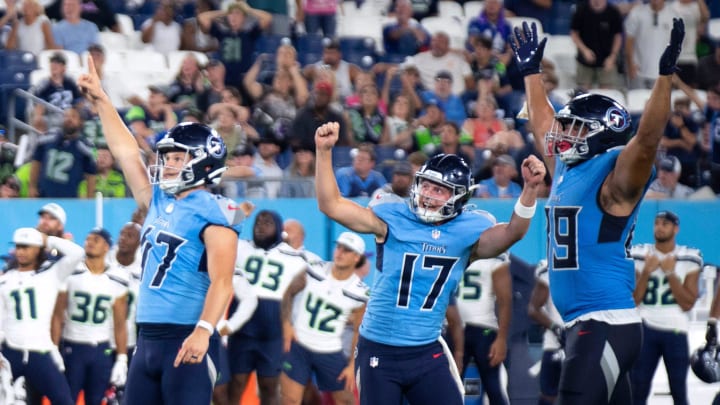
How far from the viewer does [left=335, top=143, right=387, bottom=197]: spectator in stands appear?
11.1 m

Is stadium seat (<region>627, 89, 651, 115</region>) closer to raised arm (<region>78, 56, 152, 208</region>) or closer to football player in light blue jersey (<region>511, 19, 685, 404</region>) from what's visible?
football player in light blue jersey (<region>511, 19, 685, 404</region>)

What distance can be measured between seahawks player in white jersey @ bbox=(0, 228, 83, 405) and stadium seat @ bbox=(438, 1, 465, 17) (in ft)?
21.7

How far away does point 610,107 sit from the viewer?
21.6 ft

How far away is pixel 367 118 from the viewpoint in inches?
495

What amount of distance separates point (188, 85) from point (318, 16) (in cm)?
226

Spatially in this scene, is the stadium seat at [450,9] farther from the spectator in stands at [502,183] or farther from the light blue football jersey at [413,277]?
the light blue football jersey at [413,277]

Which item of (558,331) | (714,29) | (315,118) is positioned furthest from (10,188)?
(714,29)

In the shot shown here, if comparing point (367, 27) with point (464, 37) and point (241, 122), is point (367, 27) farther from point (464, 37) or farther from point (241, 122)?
point (241, 122)

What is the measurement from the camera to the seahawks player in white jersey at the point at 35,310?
9.80 metres

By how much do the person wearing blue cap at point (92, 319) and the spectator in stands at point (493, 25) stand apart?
5457mm

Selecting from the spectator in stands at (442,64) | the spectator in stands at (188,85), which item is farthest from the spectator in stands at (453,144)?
the spectator in stands at (188,85)

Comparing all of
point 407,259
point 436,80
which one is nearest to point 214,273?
point 407,259

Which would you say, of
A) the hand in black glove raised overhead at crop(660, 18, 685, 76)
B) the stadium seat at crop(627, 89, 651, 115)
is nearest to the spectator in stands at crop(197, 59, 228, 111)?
the stadium seat at crop(627, 89, 651, 115)

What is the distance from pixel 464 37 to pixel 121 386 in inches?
247
